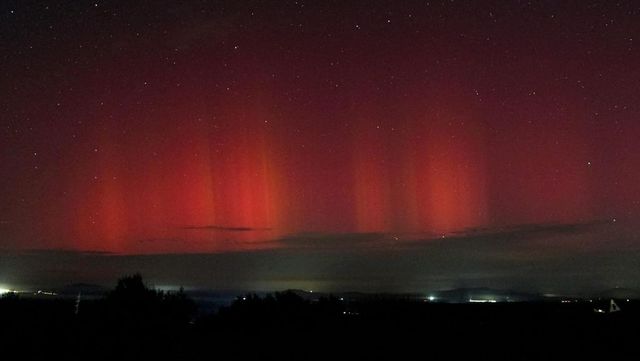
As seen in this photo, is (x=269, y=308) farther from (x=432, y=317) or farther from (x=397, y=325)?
(x=432, y=317)

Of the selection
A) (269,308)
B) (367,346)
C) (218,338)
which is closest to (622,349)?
(367,346)

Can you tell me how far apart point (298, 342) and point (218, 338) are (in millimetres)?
3946

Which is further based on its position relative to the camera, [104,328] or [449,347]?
[104,328]

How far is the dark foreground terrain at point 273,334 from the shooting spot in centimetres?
2731

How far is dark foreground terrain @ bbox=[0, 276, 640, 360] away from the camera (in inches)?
1075

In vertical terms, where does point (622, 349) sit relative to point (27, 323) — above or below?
below

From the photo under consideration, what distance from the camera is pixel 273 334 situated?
108ft

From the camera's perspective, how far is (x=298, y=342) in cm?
3033

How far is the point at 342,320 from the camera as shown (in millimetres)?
39312

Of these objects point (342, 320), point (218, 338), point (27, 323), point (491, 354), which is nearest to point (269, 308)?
point (342, 320)

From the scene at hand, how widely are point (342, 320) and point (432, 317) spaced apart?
11.2 metres

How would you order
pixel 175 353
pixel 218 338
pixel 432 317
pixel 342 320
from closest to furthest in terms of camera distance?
pixel 175 353
pixel 218 338
pixel 342 320
pixel 432 317

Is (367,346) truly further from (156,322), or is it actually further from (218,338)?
(156,322)

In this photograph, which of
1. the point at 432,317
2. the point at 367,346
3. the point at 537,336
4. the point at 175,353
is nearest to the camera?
the point at 175,353
